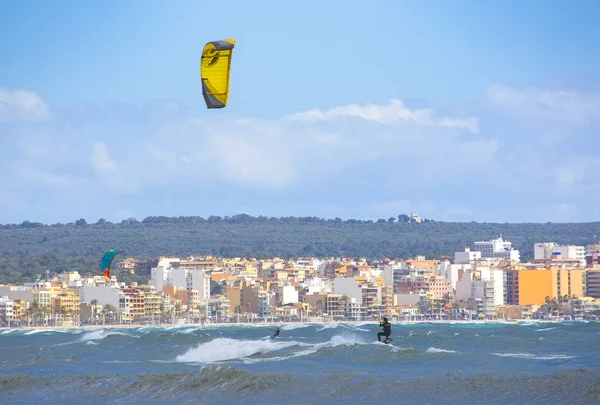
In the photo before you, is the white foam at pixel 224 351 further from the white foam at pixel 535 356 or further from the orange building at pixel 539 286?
the orange building at pixel 539 286

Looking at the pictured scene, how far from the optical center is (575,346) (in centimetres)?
4856

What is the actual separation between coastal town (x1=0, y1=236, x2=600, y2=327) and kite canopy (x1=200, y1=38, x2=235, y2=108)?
106 metres

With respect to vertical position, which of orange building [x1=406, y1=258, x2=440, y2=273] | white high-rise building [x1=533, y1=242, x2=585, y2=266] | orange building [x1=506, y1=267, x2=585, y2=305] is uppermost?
white high-rise building [x1=533, y1=242, x2=585, y2=266]

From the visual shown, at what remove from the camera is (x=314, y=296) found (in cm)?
14975

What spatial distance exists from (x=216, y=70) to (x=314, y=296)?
124m

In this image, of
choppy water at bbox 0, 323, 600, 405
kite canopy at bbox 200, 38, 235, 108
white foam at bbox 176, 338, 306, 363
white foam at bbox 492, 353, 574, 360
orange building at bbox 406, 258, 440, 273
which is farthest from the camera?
orange building at bbox 406, 258, 440, 273

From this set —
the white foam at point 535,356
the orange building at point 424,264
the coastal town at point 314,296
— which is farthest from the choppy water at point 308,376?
the orange building at point 424,264

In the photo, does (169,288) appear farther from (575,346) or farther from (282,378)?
(282,378)

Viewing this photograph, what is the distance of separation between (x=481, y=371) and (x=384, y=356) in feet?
23.3

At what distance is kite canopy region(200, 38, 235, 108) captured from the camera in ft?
84.9

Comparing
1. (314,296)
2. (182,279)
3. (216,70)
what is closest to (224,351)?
(216,70)

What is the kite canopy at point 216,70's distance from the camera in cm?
2589

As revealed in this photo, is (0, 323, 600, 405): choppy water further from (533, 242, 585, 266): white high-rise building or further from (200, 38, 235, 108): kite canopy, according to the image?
(533, 242, 585, 266): white high-rise building

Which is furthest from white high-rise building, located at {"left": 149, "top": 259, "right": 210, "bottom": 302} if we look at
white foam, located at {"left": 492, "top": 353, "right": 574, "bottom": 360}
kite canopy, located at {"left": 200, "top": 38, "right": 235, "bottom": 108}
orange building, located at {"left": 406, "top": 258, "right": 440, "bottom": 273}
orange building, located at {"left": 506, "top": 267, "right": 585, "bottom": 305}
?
kite canopy, located at {"left": 200, "top": 38, "right": 235, "bottom": 108}
